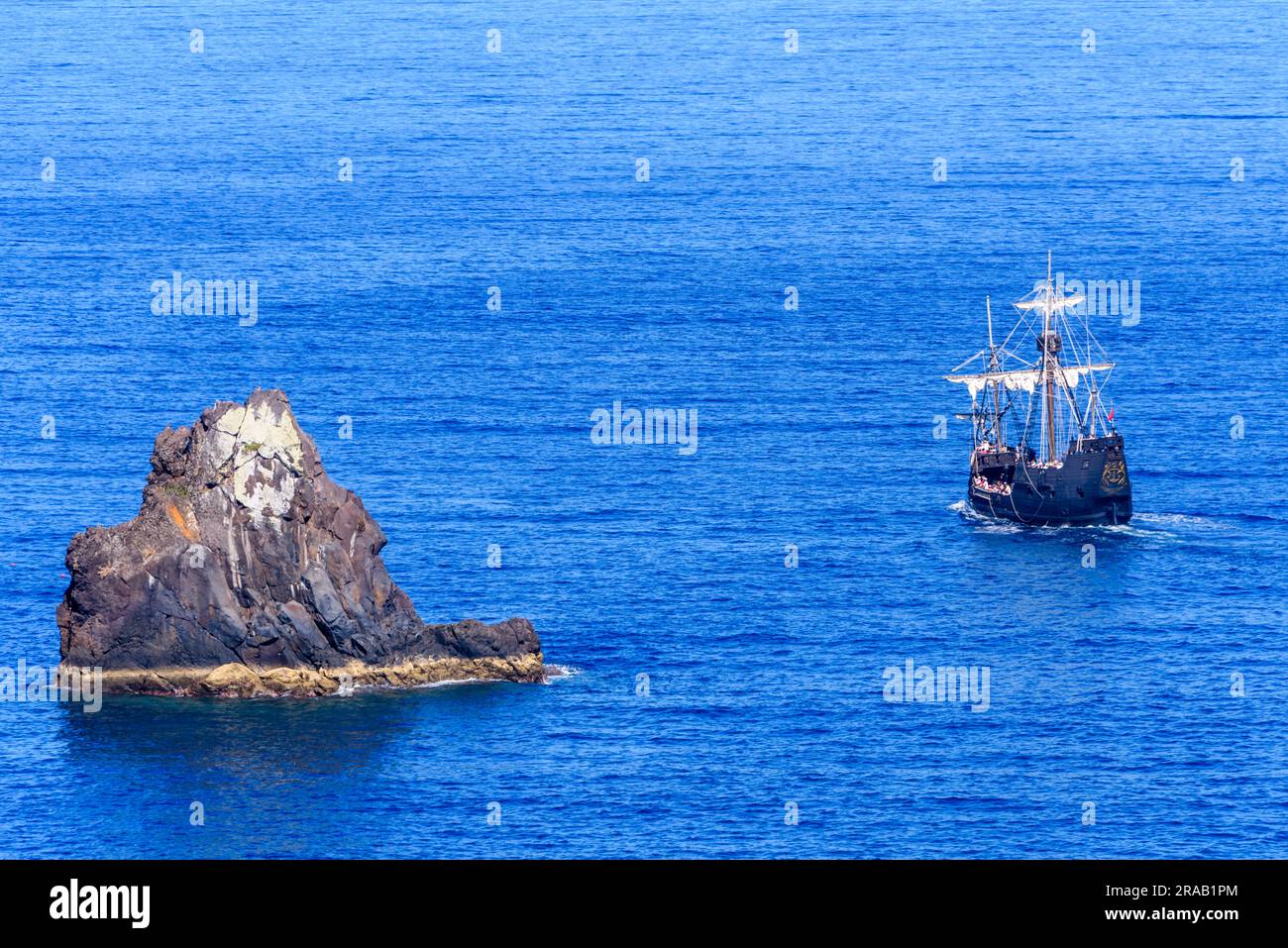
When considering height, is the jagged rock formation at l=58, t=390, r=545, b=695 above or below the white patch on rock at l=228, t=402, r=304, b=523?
below

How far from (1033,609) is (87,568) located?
6394 cm

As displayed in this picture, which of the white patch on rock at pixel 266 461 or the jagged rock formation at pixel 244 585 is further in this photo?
the white patch on rock at pixel 266 461

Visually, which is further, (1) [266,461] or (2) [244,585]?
(1) [266,461]

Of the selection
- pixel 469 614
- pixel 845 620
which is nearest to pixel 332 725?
pixel 469 614

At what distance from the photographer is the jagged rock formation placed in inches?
6427

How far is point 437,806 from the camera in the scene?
15288 cm

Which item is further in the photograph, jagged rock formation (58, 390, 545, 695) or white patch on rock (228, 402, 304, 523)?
white patch on rock (228, 402, 304, 523)

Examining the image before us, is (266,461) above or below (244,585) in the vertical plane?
above

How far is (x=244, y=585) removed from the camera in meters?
164

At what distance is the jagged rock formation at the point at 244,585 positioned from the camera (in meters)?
163

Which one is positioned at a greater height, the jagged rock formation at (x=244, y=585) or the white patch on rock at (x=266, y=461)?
the white patch on rock at (x=266, y=461)
